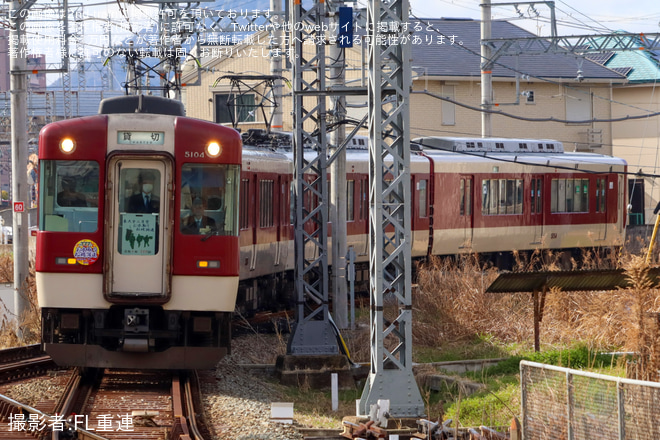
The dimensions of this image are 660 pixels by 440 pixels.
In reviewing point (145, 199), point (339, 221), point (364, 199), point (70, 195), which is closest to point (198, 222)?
point (145, 199)

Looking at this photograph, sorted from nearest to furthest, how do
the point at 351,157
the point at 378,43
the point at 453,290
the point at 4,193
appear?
the point at 378,43 < the point at 453,290 < the point at 351,157 < the point at 4,193

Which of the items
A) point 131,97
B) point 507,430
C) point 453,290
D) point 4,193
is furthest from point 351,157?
point 4,193

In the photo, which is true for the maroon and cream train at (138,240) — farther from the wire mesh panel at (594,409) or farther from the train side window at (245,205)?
the wire mesh panel at (594,409)

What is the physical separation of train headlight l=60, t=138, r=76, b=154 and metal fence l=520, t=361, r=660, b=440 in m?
5.50

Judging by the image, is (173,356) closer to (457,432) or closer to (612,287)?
(457,432)

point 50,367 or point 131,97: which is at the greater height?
point 131,97

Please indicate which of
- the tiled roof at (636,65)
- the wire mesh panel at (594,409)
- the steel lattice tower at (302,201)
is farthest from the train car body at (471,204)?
the tiled roof at (636,65)

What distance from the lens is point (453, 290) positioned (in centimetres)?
1648

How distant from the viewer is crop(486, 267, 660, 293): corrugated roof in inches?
490

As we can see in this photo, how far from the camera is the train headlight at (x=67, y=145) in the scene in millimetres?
11078

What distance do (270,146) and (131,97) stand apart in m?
5.67

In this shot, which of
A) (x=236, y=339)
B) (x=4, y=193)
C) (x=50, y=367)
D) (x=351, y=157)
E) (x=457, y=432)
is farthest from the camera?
(x=4, y=193)

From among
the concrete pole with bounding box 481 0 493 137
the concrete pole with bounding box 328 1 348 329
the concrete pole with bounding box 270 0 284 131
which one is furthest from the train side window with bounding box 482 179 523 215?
the concrete pole with bounding box 328 1 348 329

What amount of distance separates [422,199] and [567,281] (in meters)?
8.80
